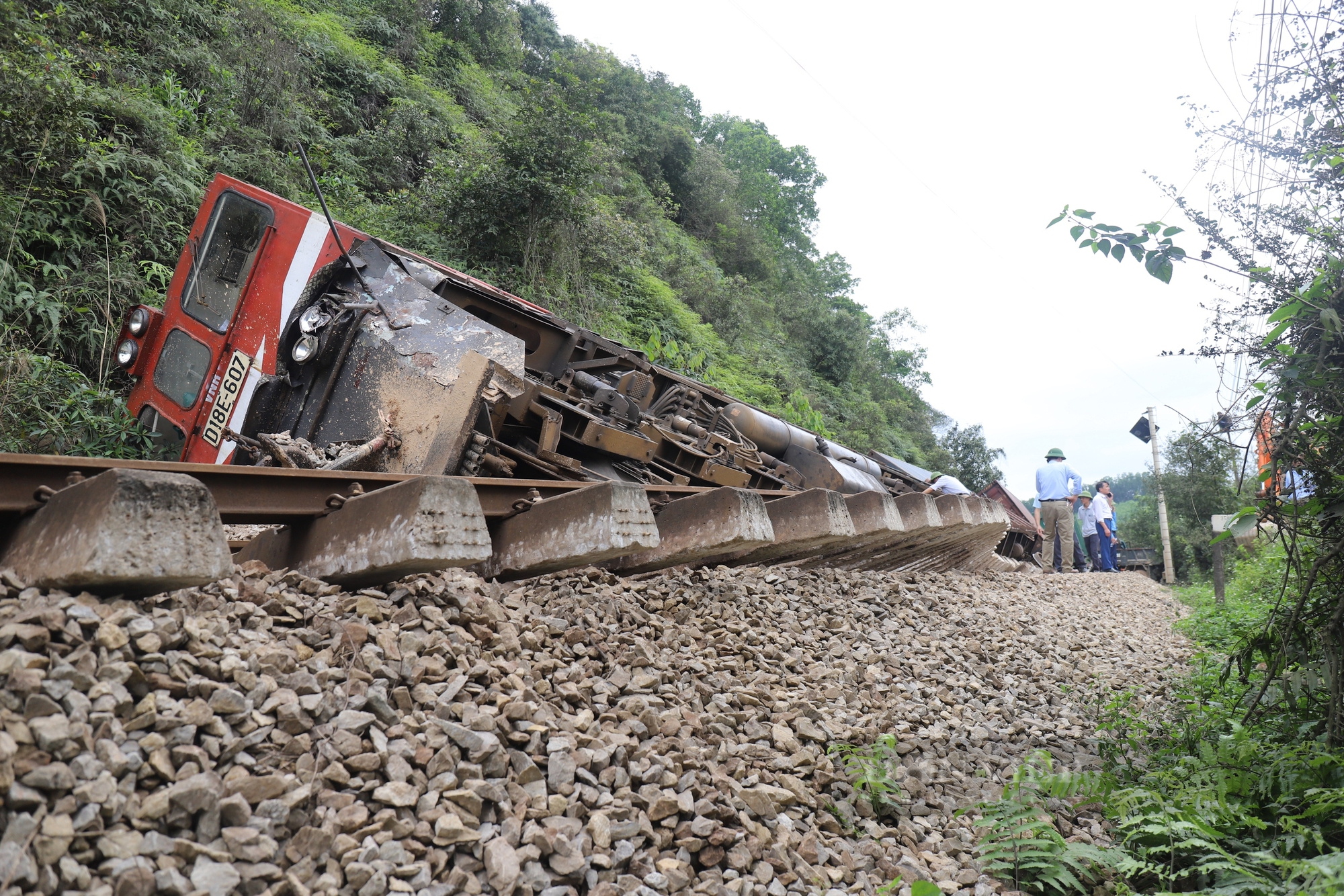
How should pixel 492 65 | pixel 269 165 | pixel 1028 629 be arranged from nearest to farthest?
pixel 1028 629, pixel 269 165, pixel 492 65

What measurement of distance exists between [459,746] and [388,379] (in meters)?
2.82

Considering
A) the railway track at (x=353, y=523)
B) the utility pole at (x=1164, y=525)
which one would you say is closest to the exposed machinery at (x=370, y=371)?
the railway track at (x=353, y=523)

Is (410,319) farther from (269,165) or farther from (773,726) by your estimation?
(269,165)

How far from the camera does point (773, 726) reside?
2.69 meters

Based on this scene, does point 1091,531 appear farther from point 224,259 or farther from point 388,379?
point 224,259

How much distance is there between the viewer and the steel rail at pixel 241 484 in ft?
6.20

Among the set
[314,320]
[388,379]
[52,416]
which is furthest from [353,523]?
[52,416]

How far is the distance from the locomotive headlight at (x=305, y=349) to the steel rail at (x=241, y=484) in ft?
6.84

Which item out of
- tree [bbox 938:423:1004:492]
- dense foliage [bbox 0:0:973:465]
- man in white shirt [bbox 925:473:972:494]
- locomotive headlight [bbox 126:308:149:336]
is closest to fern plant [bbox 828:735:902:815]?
locomotive headlight [bbox 126:308:149:336]

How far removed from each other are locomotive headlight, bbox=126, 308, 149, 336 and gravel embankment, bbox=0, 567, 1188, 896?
423 cm

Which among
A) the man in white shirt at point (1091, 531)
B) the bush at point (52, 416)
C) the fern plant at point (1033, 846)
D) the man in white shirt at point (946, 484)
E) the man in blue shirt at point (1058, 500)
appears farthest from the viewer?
the man in white shirt at point (1091, 531)

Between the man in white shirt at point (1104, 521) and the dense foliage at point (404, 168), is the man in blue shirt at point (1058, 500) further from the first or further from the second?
the dense foliage at point (404, 168)

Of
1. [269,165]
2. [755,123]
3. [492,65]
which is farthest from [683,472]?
[755,123]

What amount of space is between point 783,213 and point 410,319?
4134 centimetres
